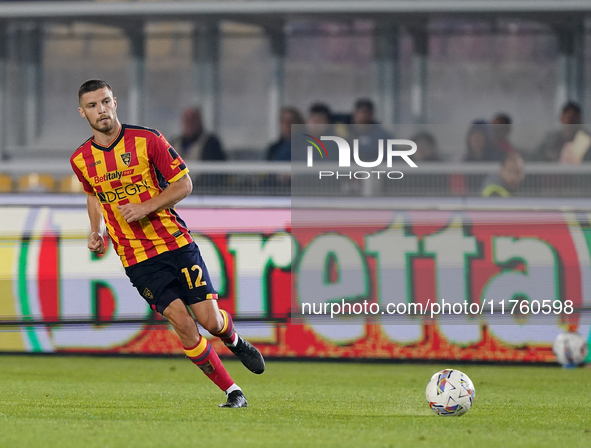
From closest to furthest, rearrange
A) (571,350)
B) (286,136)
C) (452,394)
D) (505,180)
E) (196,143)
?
(452,394), (571,350), (505,180), (286,136), (196,143)

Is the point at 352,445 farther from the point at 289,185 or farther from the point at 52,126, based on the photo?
the point at 52,126

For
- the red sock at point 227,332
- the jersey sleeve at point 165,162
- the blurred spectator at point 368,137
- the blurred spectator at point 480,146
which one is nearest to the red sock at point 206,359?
the red sock at point 227,332

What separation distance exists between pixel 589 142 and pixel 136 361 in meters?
4.70

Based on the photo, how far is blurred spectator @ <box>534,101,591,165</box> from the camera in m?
10.2

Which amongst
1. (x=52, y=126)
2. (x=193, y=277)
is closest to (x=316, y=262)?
(x=193, y=277)

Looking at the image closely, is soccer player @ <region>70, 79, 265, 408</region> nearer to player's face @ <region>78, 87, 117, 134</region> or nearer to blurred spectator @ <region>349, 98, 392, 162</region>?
player's face @ <region>78, 87, 117, 134</region>

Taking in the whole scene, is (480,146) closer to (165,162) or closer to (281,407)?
(281,407)

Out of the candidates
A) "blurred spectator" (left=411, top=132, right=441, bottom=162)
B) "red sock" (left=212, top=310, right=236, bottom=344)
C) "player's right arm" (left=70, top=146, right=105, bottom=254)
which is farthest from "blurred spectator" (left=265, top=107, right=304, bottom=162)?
"red sock" (left=212, top=310, right=236, bottom=344)

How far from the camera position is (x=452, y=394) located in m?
6.34

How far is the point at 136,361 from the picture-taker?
10.0m

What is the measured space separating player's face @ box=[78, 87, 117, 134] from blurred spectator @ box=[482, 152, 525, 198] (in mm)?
4691

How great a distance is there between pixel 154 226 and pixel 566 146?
16.8 feet

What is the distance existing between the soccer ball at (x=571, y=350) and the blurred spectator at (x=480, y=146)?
185 centimetres

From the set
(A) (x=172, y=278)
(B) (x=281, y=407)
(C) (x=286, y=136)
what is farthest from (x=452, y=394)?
(C) (x=286, y=136)
